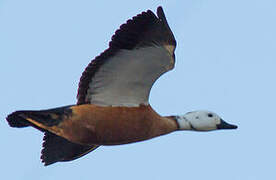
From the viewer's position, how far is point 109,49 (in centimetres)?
1365

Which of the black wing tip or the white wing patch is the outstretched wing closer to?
the white wing patch

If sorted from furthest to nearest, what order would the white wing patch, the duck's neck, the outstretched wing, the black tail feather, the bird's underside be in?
1. the black tail feather
2. the duck's neck
3. the bird's underside
4. the white wing patch
5. the outstretched wing

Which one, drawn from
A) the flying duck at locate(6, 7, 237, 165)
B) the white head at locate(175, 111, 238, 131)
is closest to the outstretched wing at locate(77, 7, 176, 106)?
the flying duck at locate(6, 7, 237, 165)

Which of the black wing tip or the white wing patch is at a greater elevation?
the white wing patch

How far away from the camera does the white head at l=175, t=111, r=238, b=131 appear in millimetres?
14625

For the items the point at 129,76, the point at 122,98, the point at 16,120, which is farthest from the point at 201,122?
the point at 16,120

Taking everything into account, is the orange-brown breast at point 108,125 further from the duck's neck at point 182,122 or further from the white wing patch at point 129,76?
the duck's neck at point 182,122

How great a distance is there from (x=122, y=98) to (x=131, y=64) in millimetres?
782

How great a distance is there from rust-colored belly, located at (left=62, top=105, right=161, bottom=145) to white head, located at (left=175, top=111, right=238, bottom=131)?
690mm

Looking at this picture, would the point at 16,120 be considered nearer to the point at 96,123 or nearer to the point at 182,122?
the point at 96,123

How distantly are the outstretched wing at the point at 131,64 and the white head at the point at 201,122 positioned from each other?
0.80 metres

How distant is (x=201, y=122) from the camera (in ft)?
48.4

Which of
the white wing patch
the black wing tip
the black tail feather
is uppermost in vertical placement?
the white wing patch

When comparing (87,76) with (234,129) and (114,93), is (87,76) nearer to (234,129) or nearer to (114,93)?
(114,93)
